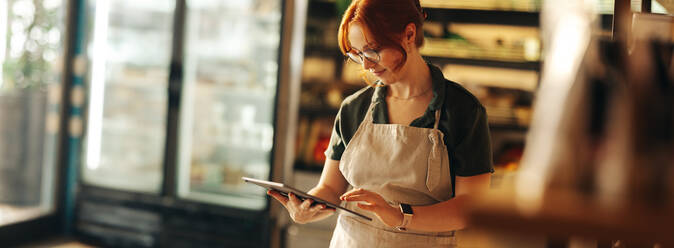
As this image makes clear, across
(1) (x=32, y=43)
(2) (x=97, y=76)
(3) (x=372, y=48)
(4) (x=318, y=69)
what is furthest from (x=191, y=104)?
(3) (x=372, y=48)

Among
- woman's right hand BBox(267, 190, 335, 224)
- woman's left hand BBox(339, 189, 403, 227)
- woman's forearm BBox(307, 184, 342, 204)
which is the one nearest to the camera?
woman's left hand BBox(339, 189, 403, 227)

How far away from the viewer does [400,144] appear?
4.78 feet

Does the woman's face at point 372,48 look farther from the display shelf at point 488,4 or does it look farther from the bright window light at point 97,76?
the bright window light at point 97,76

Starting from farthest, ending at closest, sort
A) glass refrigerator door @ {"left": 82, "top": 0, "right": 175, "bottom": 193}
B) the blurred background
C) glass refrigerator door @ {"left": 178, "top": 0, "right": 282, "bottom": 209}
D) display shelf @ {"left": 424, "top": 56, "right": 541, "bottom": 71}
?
glass refrigerator door @ {"left": 82, "top": 0, "right": 175, "bottom": 193} → glass refrigerator door @ {"left": 178, "top": 0, "right": 282, "bottom": 209} → the blurred background → display shelf @ {"left": 424, "top": 56, "right": 541, "bottom": 71}

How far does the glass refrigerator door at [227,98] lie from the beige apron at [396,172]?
2525 millimetres

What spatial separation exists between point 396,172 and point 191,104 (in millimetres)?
2998

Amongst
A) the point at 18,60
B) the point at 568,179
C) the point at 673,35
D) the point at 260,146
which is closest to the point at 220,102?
the point at 260,146

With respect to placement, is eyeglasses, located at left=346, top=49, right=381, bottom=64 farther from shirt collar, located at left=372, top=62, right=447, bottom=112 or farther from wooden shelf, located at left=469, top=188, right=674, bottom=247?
wooden shelf, located at left=469, top=188, right=674, bottom=247

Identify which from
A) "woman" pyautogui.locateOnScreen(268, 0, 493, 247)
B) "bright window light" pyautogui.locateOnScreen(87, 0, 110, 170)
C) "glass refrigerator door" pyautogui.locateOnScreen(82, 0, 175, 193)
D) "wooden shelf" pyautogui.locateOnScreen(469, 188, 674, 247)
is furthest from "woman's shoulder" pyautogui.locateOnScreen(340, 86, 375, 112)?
"bright window light" pyautogui.locateOnScreen(87, 0, 110, 170)

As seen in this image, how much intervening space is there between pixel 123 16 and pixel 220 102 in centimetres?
99

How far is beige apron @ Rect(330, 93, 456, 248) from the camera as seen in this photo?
1413mm

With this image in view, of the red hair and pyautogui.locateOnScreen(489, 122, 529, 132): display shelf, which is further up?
the red hair

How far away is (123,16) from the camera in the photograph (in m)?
4.41

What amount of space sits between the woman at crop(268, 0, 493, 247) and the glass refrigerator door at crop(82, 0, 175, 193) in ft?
9.88
